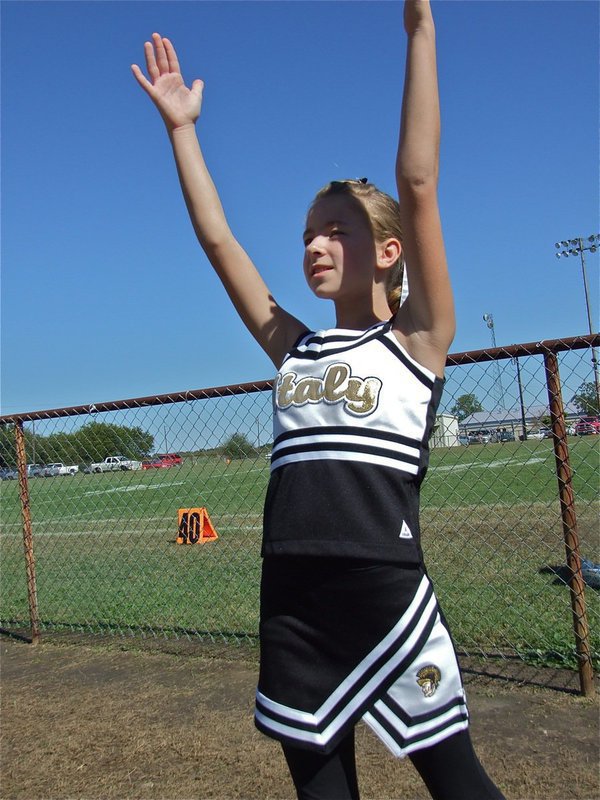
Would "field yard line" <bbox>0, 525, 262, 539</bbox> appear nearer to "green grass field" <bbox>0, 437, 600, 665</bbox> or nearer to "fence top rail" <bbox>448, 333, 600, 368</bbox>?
"green grass field" <bbox>0, 437, 600, 665</bbox>

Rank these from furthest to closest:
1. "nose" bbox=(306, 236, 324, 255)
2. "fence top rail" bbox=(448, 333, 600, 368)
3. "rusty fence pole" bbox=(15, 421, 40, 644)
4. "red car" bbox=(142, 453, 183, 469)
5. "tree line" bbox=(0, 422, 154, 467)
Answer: "red car" bbox=(142, 453, 183, 469), "tree line" bbox=(0, 422, 154, 467), "rusty fence pole" bbox=(15, 421, 40, 644), "fence top rail" bbox=(448, 333, 600, 368), "nose" bbox=(306, 236, 324, 255)

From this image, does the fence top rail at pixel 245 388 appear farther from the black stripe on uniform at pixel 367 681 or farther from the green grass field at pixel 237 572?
the black stripe on uniform at pixel 367 681

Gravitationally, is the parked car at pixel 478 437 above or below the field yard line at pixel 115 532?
above

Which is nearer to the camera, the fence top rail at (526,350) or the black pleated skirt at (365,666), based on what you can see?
the black pleated skirt at (365,666)

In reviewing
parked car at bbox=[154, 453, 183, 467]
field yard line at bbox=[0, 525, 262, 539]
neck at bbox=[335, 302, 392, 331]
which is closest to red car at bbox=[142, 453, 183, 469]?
parked car at bbox=[154, 453, 183, 467]

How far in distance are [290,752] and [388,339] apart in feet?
2.74

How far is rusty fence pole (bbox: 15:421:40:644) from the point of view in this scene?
586 cm

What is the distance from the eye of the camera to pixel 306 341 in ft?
5.53

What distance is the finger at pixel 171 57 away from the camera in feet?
6.71

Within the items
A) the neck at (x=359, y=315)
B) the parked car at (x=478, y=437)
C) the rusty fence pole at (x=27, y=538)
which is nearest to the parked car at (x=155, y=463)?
the rusty fence pole at (x=27, y=538)

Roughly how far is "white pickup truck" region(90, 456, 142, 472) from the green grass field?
0.40 metres

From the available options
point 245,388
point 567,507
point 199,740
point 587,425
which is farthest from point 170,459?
point 567,507

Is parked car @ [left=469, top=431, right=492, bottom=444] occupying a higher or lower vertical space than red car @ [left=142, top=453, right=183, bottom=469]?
higher

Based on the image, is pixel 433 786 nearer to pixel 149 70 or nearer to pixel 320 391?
pixel 320 391
